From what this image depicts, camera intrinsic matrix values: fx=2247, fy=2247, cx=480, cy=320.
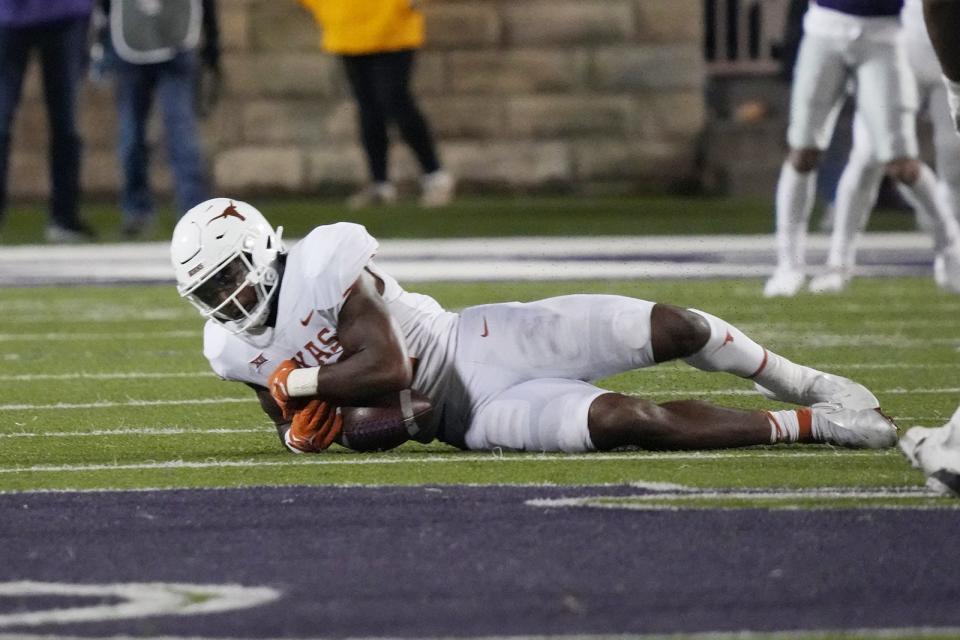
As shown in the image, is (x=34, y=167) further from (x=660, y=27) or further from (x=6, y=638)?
(x=6, y=638)

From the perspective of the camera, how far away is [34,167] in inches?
682

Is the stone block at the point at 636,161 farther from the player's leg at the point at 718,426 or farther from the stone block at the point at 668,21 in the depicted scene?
the player's leg at the point at 718,426

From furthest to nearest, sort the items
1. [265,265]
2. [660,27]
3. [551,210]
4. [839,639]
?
[660,27] → [551,210] → [265,265] → [839,639]

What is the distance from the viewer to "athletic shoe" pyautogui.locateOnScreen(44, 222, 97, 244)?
42.9 feet

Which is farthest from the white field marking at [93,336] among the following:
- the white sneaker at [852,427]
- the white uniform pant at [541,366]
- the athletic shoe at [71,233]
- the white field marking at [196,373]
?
the athletic shoe at [71,233]

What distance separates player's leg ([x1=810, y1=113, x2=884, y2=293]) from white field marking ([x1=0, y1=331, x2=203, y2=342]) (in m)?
2.77

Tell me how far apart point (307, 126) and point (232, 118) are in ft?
1.88

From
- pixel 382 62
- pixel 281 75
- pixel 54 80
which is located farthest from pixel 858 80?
pixel 281 75

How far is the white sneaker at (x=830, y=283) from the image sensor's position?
965cm

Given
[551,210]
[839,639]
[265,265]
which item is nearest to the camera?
[839,639]

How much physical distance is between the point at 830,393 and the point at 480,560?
1.67m

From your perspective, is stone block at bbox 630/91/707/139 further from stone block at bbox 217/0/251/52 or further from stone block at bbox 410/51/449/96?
stone block at bbox 217/0/251/52

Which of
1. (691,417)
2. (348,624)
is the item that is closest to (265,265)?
(691,417)

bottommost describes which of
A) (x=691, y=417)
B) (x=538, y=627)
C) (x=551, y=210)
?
(x=551, y=210)
